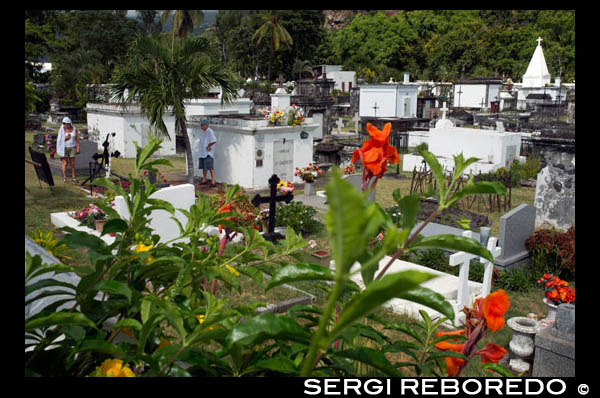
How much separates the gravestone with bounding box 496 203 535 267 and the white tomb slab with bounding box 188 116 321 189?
6675 mm

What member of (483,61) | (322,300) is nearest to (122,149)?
(322,300)

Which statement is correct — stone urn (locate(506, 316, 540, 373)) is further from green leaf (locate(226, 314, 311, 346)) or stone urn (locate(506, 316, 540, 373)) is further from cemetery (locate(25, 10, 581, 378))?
green leaf (locate(226, 314, 311, 346))

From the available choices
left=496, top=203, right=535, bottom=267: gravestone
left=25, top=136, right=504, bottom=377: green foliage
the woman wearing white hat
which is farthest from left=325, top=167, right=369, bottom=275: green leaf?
the woman wearing white hat

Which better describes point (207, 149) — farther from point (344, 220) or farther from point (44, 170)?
point (344, 220)

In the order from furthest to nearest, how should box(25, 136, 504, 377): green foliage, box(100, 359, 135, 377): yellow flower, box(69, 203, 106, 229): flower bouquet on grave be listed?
box(69, 203, 106, 229): flower bouquet on grave → box(100, 359, 135, 377): yellow flower → box(25, 136, 504, 377): green foliage

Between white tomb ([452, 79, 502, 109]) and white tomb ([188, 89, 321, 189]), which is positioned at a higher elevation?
white tomb ([452, 79, 502, 109])

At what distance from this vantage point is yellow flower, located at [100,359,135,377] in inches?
42.1

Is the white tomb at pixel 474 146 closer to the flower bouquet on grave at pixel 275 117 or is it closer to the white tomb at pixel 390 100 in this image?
the flower bouquet on grave at pixel 275 117

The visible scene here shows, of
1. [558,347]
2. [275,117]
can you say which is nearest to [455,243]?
[558,347]

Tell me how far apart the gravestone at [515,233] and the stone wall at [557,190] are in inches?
90.0

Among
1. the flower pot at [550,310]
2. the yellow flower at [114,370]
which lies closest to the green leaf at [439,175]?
the yellow flower at [114,370]

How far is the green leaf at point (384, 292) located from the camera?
2.03 ft

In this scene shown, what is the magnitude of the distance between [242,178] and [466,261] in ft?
25.0
